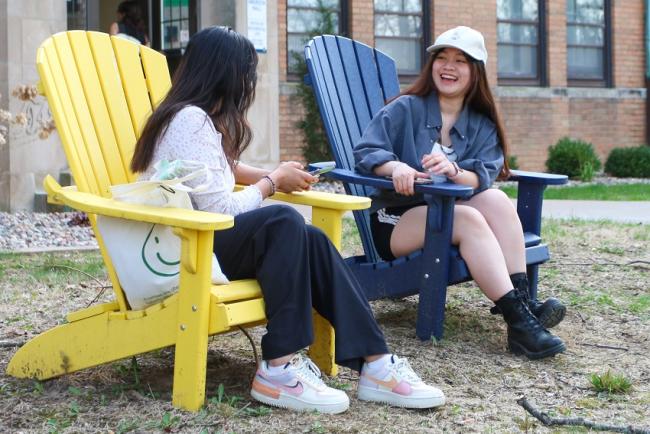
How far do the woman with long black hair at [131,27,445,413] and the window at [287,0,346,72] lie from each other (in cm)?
877

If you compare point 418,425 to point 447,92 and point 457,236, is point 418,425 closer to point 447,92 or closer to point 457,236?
point 457,236

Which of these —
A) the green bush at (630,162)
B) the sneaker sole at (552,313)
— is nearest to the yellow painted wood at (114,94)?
the sneaker sole at (552,313)

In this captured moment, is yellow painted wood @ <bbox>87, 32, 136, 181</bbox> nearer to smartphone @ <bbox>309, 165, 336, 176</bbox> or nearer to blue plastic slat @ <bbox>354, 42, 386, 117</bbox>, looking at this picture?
smartphone @ <bbox>309, 165, 336, 176</bbox>

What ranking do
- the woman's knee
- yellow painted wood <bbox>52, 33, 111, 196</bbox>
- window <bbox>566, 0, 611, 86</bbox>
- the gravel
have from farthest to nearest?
window <bbox>566, 0, 611, 86</bbox>
the gravel
the woman's knee
yellow painted wood <bbox>52, 33, 111, 196</bbox>

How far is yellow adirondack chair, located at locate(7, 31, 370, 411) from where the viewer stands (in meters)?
2.94

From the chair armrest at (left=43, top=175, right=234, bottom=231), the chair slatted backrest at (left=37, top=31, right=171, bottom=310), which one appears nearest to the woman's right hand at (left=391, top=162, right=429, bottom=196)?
the chair slatted backrest at (left=37, top=31, right=171, bottom=310)

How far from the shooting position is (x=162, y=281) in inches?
122

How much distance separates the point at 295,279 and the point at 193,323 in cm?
32

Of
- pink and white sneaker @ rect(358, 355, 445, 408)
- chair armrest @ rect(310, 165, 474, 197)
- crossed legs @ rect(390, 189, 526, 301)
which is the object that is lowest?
pink and white sneaker @ rect(358, 355, 445, 408)

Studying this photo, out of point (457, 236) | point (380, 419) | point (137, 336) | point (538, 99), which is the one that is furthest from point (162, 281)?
point (538, 99)

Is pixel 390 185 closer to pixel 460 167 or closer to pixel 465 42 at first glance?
pixel 460 167

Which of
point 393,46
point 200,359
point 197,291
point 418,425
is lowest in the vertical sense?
point 418,425

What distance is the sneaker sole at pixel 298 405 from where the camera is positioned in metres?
3.04

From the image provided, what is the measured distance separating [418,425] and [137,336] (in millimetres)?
858
